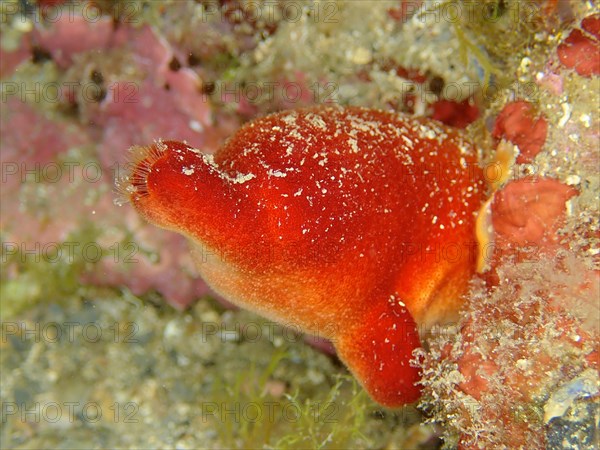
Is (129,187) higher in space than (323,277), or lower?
higher

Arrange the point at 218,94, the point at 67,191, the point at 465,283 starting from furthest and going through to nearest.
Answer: the point at 67,191, the point at 218,94, the point at 465,283

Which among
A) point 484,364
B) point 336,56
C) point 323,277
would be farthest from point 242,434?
point 336,56

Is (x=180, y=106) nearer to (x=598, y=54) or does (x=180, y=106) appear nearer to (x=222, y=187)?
(x=222, y=187)

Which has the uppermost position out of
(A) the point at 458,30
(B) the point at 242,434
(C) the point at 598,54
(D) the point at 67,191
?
(C) the point at 598,54

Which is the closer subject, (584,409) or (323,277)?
(584,409)

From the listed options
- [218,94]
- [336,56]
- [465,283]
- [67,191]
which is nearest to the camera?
[465,283]

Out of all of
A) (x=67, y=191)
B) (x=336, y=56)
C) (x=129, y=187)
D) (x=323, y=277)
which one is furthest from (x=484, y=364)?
(x=67, y=191)

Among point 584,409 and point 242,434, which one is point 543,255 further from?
point 242,434
